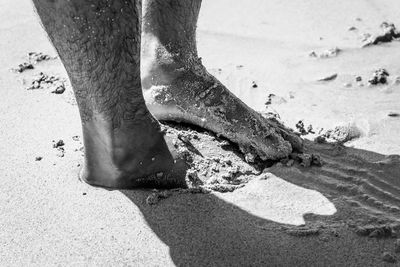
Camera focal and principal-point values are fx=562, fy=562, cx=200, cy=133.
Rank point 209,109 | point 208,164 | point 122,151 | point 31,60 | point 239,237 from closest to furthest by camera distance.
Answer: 1. point 239,237
2. point 122,151
3. point 208,164
4. point 209,109
5. point 31,60

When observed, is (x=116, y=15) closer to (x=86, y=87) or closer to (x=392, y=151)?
(x=86, y=87)

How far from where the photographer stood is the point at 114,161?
6.09 feet

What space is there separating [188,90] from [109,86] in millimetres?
535

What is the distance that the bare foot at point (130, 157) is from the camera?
5.99 ft

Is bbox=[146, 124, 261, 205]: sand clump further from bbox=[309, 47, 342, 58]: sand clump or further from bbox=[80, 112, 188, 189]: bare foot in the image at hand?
bbox=[309, 47, 342, 58]: sand clump

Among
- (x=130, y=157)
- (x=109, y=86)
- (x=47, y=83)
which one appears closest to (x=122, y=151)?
(x=130, y=157)

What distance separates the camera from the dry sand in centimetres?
164

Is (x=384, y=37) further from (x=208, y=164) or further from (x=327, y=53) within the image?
(x=208, y=164)

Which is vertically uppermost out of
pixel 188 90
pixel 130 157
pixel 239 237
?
pixel 188 90

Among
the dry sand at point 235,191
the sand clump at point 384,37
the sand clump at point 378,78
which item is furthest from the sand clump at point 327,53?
the sand clump at point 378,78

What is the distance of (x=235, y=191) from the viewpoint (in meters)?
1.92

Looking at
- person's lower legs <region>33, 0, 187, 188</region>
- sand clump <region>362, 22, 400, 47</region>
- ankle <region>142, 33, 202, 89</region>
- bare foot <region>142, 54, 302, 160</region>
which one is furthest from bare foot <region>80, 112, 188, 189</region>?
sand clump <region>362, 22, 400, 47</region>

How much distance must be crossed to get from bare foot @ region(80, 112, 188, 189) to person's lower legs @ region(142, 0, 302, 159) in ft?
0.97

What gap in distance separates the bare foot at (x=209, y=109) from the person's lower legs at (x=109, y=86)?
32 cm
